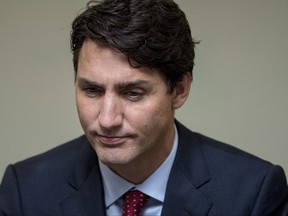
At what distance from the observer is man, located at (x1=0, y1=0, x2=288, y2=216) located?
4.12ft

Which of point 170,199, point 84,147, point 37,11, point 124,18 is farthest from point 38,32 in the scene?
point 170,199

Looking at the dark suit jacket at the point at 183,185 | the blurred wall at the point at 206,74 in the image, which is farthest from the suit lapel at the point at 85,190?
the blurred wall at the point at 206,74

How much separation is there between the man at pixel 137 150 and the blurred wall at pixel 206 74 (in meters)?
0.38

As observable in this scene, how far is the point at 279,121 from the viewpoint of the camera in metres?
1.93

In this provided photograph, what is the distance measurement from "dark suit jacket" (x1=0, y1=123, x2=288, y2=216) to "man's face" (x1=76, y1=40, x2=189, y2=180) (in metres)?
0.20

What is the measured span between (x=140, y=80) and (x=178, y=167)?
34 cm

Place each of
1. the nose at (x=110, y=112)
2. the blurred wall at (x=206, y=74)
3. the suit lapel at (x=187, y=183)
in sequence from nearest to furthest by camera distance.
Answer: the nose at (x=110, y=112), the suit lapel at (x=187, y=183), the blurred wall at (x=206, y=74)

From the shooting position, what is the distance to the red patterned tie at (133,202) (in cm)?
141

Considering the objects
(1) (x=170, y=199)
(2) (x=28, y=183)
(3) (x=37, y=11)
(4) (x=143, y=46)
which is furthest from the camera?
(3) (x=37, y=11)

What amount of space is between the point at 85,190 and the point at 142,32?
1.70 feet

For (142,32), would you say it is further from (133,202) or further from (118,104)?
(133,202)

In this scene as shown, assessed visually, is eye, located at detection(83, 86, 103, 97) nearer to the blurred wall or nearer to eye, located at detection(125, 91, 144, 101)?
eye, located at detection(125, 91, 144, 101)

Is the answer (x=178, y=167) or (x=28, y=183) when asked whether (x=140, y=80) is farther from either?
(x=28, y=183)

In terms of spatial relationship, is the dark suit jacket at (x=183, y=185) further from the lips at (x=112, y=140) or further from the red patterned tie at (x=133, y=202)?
the lips at (x=112, y=140)
